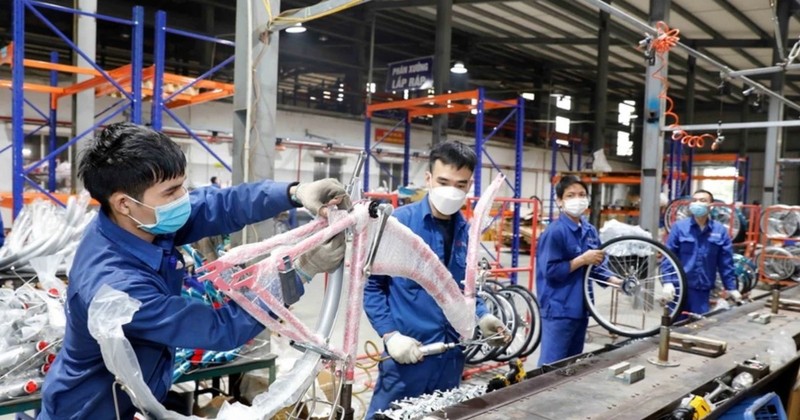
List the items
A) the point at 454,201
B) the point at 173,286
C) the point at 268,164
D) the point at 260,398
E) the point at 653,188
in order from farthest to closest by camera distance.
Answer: the point at 653,188, the point at 268,164, the point at 454,201, the point at 173,286, the point at 260,398

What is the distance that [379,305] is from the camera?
2277 millimetres

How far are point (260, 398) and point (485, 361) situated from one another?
3.96 m

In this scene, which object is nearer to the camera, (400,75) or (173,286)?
(173,286)

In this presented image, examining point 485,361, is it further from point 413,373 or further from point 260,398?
point 260,398

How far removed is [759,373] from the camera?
7.26 ft

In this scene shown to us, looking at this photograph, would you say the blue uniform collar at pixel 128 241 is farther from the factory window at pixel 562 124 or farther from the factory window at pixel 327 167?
the factory window at pixel 562 124

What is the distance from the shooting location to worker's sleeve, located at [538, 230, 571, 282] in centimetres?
348

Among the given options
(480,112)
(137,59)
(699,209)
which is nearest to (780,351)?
(699,209)

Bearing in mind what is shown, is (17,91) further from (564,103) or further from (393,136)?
(564,103)

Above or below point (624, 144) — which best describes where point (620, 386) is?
below

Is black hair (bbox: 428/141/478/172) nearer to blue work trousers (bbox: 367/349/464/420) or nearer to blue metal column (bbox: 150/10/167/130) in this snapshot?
blue work trousers (bbox: 367/349/464/420)

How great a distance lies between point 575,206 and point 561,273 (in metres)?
0.46

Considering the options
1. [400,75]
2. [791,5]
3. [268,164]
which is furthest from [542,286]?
[791,5]

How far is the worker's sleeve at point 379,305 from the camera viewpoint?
2229 millimetres
